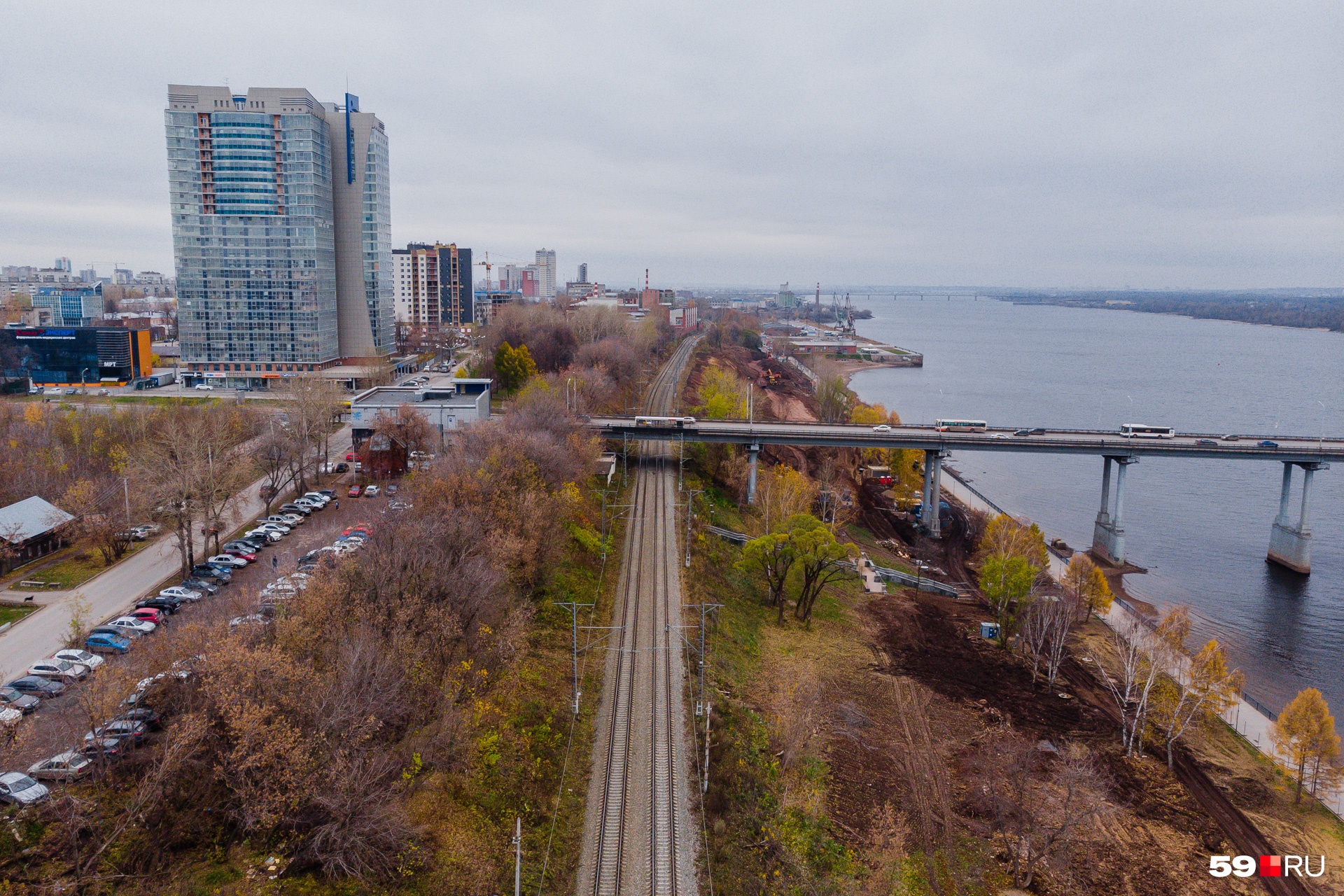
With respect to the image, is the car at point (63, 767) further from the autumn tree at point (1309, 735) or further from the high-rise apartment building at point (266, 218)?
the high-rise apartment building at point (266, 218)

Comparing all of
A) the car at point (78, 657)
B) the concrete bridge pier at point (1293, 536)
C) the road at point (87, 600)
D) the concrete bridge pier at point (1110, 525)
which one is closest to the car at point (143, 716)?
the car at point (78, 657)

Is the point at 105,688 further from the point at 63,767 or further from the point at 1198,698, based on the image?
the point at 1198,698

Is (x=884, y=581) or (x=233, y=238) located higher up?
(x=233, y=238)

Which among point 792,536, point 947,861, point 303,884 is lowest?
point 947,861

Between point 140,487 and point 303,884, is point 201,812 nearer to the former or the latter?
point 303,884

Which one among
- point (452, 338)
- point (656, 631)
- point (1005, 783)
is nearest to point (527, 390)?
point (656, 631)

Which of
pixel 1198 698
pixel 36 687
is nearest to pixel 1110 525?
pixel 1198 698
